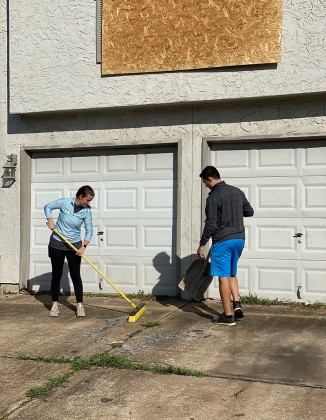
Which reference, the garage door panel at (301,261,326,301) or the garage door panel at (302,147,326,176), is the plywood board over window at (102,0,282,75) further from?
the garage door panel at (301,261,326,301)

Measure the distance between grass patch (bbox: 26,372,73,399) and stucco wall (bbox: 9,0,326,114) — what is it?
476 cm

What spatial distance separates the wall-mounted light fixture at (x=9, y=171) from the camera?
34.3 ft

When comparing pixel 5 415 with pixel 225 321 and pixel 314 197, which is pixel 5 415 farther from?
pixel 314 197

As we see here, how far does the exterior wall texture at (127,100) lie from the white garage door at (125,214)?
277 millimetres

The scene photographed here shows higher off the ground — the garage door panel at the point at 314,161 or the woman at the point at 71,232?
the garage door panel at the point at 314,161

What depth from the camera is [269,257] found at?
30.0 ft

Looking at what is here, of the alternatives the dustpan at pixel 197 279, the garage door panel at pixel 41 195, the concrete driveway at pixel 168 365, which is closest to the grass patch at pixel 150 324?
the concrete driveway at pixel 168 365

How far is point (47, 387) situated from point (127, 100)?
5.10 m

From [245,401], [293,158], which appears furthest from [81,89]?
[245,401]

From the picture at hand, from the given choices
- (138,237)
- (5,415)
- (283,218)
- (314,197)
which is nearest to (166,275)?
(138,237)

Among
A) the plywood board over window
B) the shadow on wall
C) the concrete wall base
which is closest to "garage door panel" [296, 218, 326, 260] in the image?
the shadow on wall

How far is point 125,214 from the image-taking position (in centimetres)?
1004

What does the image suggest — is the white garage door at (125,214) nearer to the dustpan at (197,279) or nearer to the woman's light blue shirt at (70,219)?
the dustpan at (197,279)

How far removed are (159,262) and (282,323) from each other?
2539 millimetres
